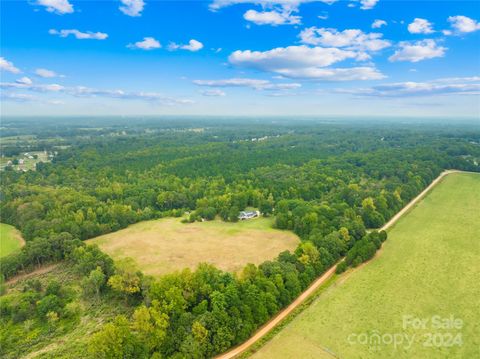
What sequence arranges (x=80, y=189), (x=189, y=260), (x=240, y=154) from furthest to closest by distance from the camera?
1. (x=240, y=154)
2. (x=80, y=189)
3. (x=189, y=260)

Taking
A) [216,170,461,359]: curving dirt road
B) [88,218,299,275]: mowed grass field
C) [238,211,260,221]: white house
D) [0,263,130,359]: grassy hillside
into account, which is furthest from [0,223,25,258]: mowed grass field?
[216,170,461,359]: curving dirt road

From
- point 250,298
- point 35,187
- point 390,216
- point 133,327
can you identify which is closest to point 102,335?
point 133,327

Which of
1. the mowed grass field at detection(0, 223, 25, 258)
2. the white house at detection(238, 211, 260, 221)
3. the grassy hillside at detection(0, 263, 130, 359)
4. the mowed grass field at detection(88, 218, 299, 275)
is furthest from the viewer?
the white house at detection(238, 211, 260, 221)

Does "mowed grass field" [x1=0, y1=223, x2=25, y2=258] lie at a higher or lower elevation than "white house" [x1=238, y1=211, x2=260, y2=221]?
lower

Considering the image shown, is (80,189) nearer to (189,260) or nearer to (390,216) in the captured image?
(189,260)

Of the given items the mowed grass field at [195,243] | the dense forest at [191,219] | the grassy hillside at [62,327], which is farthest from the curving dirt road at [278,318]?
the grassy hillside at [62,327]

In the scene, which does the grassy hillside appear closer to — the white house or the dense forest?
the dense forest

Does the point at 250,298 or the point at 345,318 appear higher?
the point at 250,298
